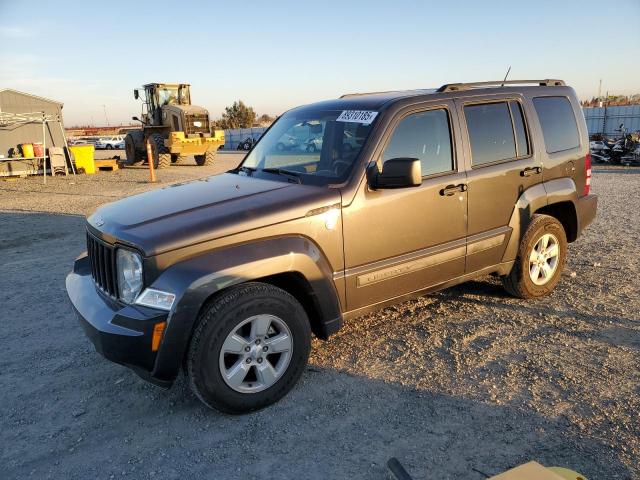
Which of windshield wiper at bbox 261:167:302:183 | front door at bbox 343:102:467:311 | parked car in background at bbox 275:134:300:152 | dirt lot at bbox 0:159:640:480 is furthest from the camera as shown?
parked car in background at bbox 275:134:300:152

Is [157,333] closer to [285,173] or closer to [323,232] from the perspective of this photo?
[323,232]

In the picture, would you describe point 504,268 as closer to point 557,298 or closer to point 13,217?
point 557,298

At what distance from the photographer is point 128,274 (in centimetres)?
288

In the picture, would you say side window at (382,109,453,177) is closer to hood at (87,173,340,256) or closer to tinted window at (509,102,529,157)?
hood at (87,173,340,256)

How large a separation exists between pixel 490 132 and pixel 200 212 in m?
2.58

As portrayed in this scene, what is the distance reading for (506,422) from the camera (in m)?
2.85

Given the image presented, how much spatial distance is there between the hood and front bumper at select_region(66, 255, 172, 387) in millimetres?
369

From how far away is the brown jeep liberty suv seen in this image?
111 inches

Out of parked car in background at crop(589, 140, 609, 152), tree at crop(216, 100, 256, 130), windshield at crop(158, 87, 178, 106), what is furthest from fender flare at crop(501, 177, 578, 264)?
tree at crop(216, 100, 256, 130)

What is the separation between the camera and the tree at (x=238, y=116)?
197 ft

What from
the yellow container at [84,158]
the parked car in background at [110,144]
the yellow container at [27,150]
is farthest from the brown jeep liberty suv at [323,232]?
the parked car in background at [110,144]

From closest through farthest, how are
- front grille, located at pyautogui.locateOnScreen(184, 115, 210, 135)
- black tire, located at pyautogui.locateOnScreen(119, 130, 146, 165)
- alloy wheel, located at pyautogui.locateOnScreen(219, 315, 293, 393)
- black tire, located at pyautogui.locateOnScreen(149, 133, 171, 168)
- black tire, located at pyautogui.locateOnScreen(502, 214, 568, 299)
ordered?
alloy wheel, located at pyautogui.locateOnScreen(219, 315, 293, 393) → black tire, located at pyautogui.locateOnScreen(502, 214, 568, 299) → black tire, located at pyautogui.locateOnScreen(149, 133, 171, 168) → front grille, located at pyautogui.locateOnScreen(184, 115, 210, 135) → black tire, located at pyautogui.locateOnScreen(119, 130, 146, 165)

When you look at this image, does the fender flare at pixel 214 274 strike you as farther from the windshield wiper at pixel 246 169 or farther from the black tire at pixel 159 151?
the black tire at pixel 159 151

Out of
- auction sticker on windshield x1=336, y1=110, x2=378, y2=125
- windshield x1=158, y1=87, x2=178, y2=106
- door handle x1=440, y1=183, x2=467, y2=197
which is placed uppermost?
windshield x1=158, y1=87, x2=178, y2=106
